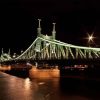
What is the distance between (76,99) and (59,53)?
35.5 m

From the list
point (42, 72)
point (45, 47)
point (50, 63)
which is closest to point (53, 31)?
point (45, 47)

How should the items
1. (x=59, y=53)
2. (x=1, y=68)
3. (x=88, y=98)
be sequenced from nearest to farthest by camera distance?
(x=88, y=98) → (x=59, y=53) → (x=1, y=68)

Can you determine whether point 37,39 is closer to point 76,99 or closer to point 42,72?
point 42,72

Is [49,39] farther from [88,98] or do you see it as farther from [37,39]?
[88,98]

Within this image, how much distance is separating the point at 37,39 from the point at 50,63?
21531mm

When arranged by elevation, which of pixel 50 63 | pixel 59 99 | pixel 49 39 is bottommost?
pixel 59 99

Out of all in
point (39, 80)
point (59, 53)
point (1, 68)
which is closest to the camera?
Answer: point (39, 80)

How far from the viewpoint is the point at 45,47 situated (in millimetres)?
70750

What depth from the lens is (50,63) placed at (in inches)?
2066

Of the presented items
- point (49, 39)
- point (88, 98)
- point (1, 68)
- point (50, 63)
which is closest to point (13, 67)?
point (1, 68)

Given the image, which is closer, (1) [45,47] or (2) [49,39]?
(2) [49,39]

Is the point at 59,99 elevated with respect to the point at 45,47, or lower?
lower

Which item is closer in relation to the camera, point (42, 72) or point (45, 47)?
point (42, 72)

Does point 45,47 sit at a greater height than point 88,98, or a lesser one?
greater
